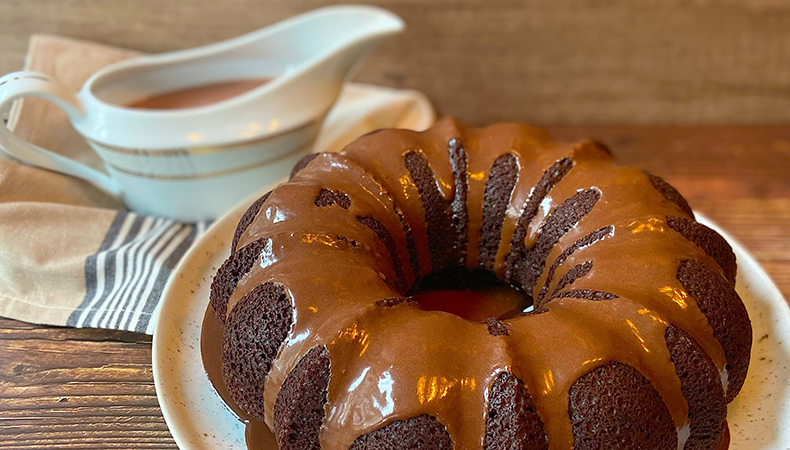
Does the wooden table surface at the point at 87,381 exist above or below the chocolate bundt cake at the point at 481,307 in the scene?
below

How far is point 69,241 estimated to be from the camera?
126cm

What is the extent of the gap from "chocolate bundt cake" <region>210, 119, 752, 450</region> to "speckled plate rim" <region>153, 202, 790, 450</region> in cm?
5

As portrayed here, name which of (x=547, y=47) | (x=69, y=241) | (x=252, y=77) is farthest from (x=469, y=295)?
(x=547, y=47)

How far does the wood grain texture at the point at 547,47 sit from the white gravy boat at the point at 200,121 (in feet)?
1.11

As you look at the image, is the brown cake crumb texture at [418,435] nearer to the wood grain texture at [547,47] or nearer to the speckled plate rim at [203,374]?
the speckled plate rim at [203,374]

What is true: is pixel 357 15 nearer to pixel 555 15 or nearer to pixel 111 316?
pixel 555 15

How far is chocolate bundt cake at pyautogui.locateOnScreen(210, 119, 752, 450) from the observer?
74cm

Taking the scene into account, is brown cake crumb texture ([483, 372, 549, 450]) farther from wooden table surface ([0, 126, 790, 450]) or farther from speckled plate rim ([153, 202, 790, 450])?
wooden table surface ([0, 126, 790, 450])

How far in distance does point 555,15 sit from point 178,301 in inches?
53.7

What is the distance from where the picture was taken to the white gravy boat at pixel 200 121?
1.33 metres

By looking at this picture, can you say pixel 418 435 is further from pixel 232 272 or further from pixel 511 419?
pixel 232 272

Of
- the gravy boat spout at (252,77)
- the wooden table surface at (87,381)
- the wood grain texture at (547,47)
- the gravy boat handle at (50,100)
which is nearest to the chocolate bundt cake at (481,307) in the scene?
the wooden table surface at (87,381)

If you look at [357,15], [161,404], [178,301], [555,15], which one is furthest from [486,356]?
[555,15]

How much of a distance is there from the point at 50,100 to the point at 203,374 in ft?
2.24
